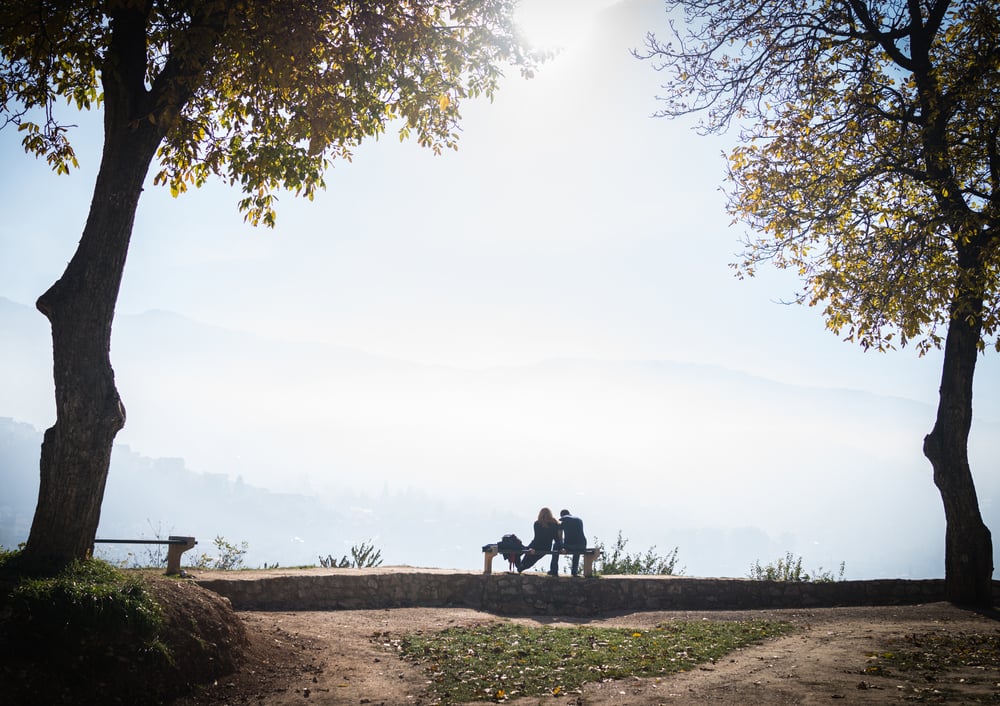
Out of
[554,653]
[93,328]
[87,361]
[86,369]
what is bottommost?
[554,653]

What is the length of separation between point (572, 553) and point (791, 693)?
9.01 metres

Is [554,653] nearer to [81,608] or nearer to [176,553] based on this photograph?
[81,608]

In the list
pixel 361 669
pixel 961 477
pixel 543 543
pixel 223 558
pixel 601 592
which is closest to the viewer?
pixel 361 669

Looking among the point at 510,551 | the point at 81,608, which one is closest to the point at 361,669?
the point at 81,608

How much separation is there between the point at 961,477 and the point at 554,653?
9318 mm

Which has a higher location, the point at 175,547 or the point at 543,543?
the point at 543,543

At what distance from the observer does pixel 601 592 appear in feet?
50.4

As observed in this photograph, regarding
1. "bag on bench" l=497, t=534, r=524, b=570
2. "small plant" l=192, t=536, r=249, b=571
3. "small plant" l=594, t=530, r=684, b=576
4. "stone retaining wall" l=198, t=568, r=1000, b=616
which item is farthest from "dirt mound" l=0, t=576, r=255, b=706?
"small plant" l=594, t=530, r=684, b=576

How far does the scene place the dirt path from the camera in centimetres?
703

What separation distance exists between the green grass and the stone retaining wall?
2.92m

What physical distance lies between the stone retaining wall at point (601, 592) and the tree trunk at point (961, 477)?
5.70 ft

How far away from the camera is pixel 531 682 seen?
8242 millimetres

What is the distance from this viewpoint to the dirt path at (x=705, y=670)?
703 cm

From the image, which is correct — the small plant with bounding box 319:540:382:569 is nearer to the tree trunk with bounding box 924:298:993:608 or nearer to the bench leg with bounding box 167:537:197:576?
the bench leg with bounding box 167:537:197:576
